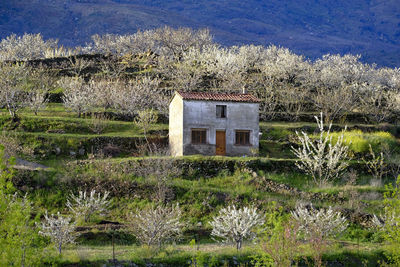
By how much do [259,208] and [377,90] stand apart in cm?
4446

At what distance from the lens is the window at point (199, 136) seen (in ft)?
153

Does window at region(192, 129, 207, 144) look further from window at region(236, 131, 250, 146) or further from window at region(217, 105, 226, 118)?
window at region(236, 131, 250, 146)

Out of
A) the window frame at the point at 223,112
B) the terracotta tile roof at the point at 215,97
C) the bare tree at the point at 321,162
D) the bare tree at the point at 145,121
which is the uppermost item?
the terracotta tile roof at the point at 215,97

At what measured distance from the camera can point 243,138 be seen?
157 feet

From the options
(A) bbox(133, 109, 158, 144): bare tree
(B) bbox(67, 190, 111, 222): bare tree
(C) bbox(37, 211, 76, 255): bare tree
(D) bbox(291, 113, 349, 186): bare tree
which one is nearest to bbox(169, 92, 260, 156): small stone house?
(A) bbox(133, 109, 158, 144): bare tree

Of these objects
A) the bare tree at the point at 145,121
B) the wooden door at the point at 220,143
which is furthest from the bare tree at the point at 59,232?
the bare tree at the point at 145,121

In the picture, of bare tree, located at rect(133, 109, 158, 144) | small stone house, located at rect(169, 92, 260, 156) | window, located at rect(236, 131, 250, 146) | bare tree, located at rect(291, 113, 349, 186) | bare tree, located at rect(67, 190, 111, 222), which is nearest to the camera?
bare tree, located at rect(67, 190, 111, 222)

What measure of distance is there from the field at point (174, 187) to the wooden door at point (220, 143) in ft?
13.4

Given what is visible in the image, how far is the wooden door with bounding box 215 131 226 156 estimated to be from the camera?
1859 inches

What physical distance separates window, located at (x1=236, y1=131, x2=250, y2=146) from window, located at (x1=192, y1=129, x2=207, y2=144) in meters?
3.05

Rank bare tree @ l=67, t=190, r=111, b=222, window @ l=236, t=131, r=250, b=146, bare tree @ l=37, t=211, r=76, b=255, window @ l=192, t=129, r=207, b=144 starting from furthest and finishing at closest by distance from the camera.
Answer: window @ l=236, t=131, r=250, b=146 < window @ l=192, t=129, r=207, b=144 < bare tree @ l=67, t=190, r=111, b=222 < bare tree @ l=37, t=211, r=76, b=255

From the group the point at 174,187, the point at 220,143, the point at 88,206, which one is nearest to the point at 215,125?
the point at 220,143

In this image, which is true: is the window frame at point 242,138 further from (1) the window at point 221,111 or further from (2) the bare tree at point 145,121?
(2) the bare tree at point 145,121

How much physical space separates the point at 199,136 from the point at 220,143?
2.05m
